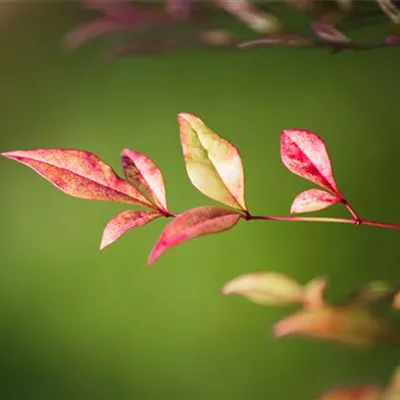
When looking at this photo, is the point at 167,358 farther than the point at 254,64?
No

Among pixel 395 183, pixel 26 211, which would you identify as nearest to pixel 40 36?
pixel 26 211

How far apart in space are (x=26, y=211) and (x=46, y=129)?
0.12 metres

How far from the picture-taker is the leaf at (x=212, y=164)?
283 mm

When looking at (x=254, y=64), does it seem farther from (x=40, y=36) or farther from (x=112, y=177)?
(x=112, y=177)

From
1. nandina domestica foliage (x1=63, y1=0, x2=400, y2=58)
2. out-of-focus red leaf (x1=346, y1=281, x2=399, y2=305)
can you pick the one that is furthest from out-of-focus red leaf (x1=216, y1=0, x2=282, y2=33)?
out-of-focus red leaf (x1=346, y1=281, x2=399, y2=305)

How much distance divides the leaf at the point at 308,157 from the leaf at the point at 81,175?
7 centimetres

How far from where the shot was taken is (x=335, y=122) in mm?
638

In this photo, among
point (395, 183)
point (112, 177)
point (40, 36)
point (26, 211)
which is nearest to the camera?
point (112, 177)

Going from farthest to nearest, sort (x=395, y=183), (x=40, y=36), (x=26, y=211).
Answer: (x=40, y=36) < (x=26, y=211) < (x=395, y=183)

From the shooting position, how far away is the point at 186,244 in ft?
2.17

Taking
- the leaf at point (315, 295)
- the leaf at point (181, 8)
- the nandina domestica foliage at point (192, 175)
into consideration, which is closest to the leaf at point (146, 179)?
the nandina domestica foliage at point (192, 175)

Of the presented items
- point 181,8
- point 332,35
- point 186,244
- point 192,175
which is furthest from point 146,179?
point 186,244

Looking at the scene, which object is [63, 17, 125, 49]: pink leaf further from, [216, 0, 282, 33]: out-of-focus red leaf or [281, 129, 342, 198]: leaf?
[281, 129, 342, 198]: leaf

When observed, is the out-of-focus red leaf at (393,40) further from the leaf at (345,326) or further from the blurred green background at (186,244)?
the blurred green background at (186,244)
